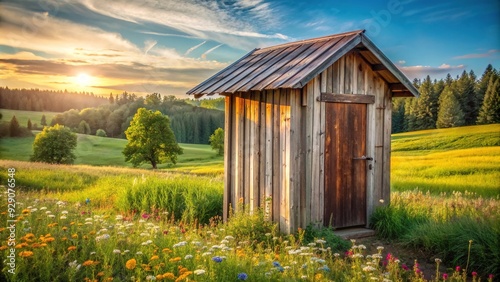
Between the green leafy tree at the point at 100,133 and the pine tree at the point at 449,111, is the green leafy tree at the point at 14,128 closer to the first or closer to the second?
the green leafy tree at the point at 100,133

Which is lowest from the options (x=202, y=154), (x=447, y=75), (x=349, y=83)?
(x=202, y=154)

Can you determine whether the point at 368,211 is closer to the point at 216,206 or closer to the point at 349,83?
the point at 349,83

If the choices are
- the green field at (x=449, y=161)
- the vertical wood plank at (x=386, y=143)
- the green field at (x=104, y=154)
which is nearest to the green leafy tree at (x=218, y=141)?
the green field at (x=104, y=154)

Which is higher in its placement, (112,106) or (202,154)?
(112,106)

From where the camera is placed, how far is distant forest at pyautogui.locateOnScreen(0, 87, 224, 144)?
123 feet

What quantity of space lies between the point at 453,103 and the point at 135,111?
31.8 m

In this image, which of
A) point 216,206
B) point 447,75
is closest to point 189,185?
point 216,206

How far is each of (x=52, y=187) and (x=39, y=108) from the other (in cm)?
2077

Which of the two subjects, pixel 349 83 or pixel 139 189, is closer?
pixel 349 83

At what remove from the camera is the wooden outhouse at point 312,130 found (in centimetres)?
885

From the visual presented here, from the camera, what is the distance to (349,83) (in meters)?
9.62

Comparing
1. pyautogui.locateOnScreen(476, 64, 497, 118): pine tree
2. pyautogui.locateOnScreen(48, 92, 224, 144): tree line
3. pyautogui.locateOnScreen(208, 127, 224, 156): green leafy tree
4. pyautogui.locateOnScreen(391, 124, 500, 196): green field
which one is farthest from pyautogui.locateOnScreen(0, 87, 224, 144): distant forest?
pyautogui.locateOnScreen(476, 64, 497, 118): pine tree

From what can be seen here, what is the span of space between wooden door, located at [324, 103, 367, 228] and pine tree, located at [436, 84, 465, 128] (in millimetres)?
21986

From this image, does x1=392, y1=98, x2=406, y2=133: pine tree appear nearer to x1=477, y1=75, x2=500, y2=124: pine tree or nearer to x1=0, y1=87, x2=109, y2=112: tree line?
x1=477, y1=75, x2=500, y2=124: pine tree
